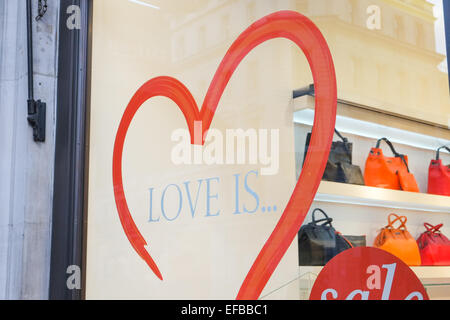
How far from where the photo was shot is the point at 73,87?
2795 mm

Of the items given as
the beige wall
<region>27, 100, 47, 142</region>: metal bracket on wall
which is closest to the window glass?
the beige wall

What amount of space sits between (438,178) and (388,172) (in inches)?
5.8

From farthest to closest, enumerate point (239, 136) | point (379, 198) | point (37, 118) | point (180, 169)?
point (37, 118) → point (180, 169) → point (239, 136) → point (379, 198)

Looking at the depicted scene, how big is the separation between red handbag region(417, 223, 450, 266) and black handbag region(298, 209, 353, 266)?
0.66 feet

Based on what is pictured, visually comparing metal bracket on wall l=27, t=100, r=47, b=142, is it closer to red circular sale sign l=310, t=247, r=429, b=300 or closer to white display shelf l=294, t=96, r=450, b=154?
white display shelf l=294, t=96, r=450, b=154

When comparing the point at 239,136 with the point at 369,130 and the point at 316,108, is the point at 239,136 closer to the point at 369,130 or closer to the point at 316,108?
the point at 316,108

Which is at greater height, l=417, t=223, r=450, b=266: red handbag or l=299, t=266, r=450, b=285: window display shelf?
l=417, t=223, r=450, b=266: red handbag

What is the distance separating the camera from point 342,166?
5.24 feet

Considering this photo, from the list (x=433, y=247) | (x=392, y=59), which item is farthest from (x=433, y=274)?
(x=392, y=59)

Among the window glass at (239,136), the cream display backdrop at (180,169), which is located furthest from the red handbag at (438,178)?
the cream display backdrop at (180,169)

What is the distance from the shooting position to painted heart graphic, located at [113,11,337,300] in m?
1.64

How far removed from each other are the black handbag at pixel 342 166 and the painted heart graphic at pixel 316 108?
21 millimetres
